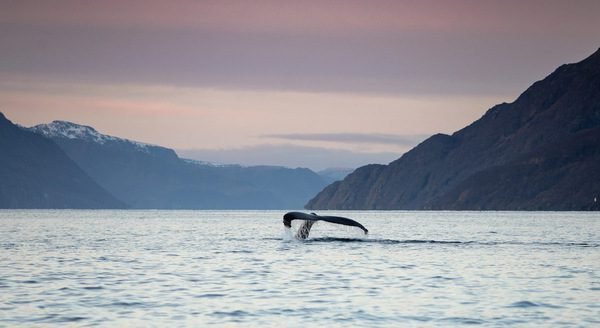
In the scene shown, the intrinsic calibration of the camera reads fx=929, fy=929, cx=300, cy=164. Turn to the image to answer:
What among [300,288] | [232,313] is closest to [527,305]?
[300,288]

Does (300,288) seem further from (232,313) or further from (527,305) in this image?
(527,305)

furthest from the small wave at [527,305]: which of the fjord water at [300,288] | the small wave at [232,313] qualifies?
the small wave at [232,313]

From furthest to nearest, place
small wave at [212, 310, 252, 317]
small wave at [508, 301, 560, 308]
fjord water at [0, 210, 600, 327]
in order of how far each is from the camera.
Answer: small wave at [508, 301, 560, 308], small wave at [212, 310, 252, 317], fjord water at [0, 210, 600, 327]

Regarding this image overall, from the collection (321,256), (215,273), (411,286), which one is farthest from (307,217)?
(411,286)

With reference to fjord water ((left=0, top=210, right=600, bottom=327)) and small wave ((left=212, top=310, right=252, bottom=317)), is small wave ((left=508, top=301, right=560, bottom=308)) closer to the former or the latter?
fjord water ((left=0, top=210, right=600, bottom=327))

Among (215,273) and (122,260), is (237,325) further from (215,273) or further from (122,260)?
(122,260)

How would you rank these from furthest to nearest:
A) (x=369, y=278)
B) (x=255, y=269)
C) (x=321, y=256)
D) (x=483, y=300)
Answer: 1. (x=321, y=256)
2. (x=255, y=269)
3. (x=369, y=278)
4. (x=483, y=300)

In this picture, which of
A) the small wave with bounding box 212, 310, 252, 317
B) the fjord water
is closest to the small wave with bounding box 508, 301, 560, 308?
the fjord water

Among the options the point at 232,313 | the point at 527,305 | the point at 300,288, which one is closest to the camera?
the point at 232,313

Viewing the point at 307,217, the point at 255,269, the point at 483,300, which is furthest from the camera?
the point at 307,217

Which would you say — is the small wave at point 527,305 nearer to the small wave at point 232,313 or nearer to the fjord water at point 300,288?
the fjord water at point 300,288

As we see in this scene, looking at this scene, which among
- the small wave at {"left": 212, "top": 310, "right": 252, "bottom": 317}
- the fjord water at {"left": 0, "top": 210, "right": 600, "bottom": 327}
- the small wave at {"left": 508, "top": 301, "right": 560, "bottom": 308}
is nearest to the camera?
the fjord water at {"left": 0, "top": 210, "right": 600, "bottom": 327}

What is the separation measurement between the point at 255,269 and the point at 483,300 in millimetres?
16001

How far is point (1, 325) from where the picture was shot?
26.2 metres
